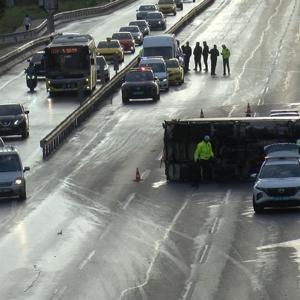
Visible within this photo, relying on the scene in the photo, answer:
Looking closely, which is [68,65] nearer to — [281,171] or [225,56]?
[225,56]

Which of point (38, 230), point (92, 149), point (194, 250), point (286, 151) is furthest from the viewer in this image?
point (92, 149)

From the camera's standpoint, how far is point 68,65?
2702 inches

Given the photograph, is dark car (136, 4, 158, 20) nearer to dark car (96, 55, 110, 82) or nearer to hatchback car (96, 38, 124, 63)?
hatchback car (96, 38, 124, 63)

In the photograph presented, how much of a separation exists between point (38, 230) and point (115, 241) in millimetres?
3169

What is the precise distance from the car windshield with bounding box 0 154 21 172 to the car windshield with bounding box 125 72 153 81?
77.9ft

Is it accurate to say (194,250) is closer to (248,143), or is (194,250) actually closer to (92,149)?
(248,143)

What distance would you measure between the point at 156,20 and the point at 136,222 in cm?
6770

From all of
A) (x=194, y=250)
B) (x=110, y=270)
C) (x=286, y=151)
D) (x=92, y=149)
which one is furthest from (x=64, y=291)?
(x=92, y=149)

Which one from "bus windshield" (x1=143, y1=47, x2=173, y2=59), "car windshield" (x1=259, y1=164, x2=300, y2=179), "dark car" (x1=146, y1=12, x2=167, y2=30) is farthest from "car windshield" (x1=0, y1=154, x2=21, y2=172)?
"dark car" (x1=146, y1=12, x2=167, y2=30)

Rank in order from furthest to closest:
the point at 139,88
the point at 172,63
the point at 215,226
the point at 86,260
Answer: the point at 172,63
the point at 139,88
the point at 215,226
the point at 86,260

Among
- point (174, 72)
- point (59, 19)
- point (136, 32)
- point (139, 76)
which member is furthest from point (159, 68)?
point (59, 19)

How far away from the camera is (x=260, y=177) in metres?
36.2

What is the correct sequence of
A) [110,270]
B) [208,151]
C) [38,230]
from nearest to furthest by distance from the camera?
[110,270]
[38,230]
[208,151]

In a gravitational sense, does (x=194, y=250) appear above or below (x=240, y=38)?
above
